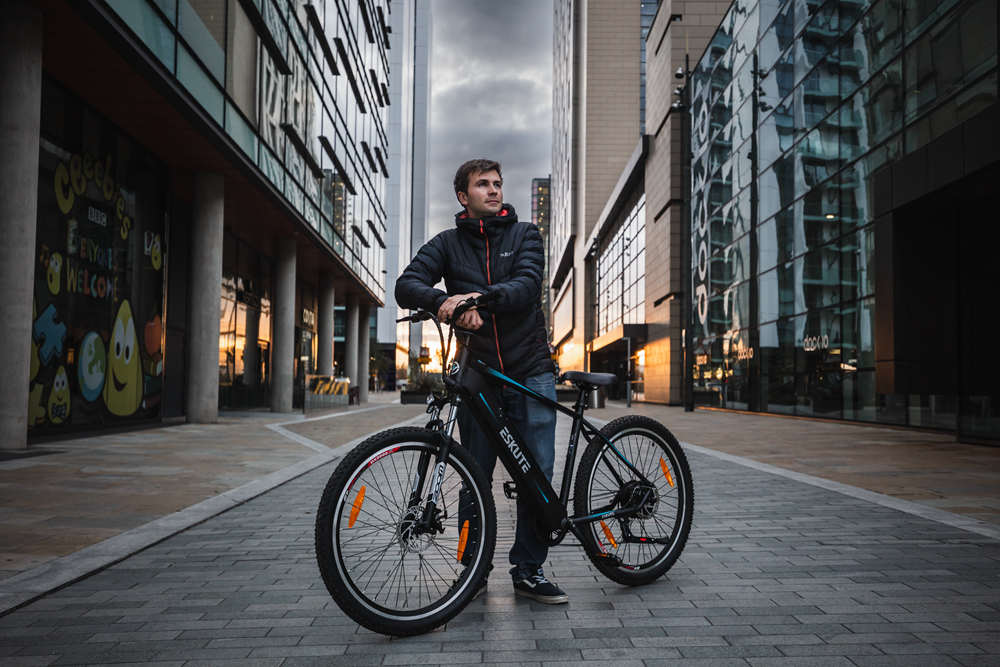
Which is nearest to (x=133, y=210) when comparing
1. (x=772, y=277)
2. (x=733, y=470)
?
(x=733, y=470)

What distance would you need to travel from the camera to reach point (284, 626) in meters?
3.06

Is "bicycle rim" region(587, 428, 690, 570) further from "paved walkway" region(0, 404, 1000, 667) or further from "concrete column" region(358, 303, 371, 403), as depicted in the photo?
"concrete column" region(358, 303, 371, 403)

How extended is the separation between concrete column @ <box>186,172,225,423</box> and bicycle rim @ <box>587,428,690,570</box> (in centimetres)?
1419

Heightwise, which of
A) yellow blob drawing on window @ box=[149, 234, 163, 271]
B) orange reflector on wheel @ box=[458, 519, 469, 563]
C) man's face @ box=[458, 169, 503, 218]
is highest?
yellow blob drawing on window @ box=[149, 234, 163, 271]

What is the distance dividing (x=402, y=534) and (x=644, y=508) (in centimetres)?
133

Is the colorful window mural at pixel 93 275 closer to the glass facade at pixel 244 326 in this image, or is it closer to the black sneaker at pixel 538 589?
the glass facade at pixel 244 326

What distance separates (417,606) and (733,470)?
6.41 metres

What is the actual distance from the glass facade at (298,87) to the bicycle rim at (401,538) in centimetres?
966

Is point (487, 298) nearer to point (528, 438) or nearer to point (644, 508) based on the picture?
point (528, 438)

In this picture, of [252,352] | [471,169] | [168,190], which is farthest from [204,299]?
[471,169]

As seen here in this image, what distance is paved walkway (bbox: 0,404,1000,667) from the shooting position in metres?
2.73

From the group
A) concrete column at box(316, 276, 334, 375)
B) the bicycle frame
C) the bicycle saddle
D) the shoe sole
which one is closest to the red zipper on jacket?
the bicycle frame

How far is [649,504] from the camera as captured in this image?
372 cm

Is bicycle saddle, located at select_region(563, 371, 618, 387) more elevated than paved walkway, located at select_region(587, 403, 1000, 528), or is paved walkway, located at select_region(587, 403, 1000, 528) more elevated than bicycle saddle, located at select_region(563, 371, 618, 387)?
bicycle saddle, located at select_region(563, 371, 618, 387)
